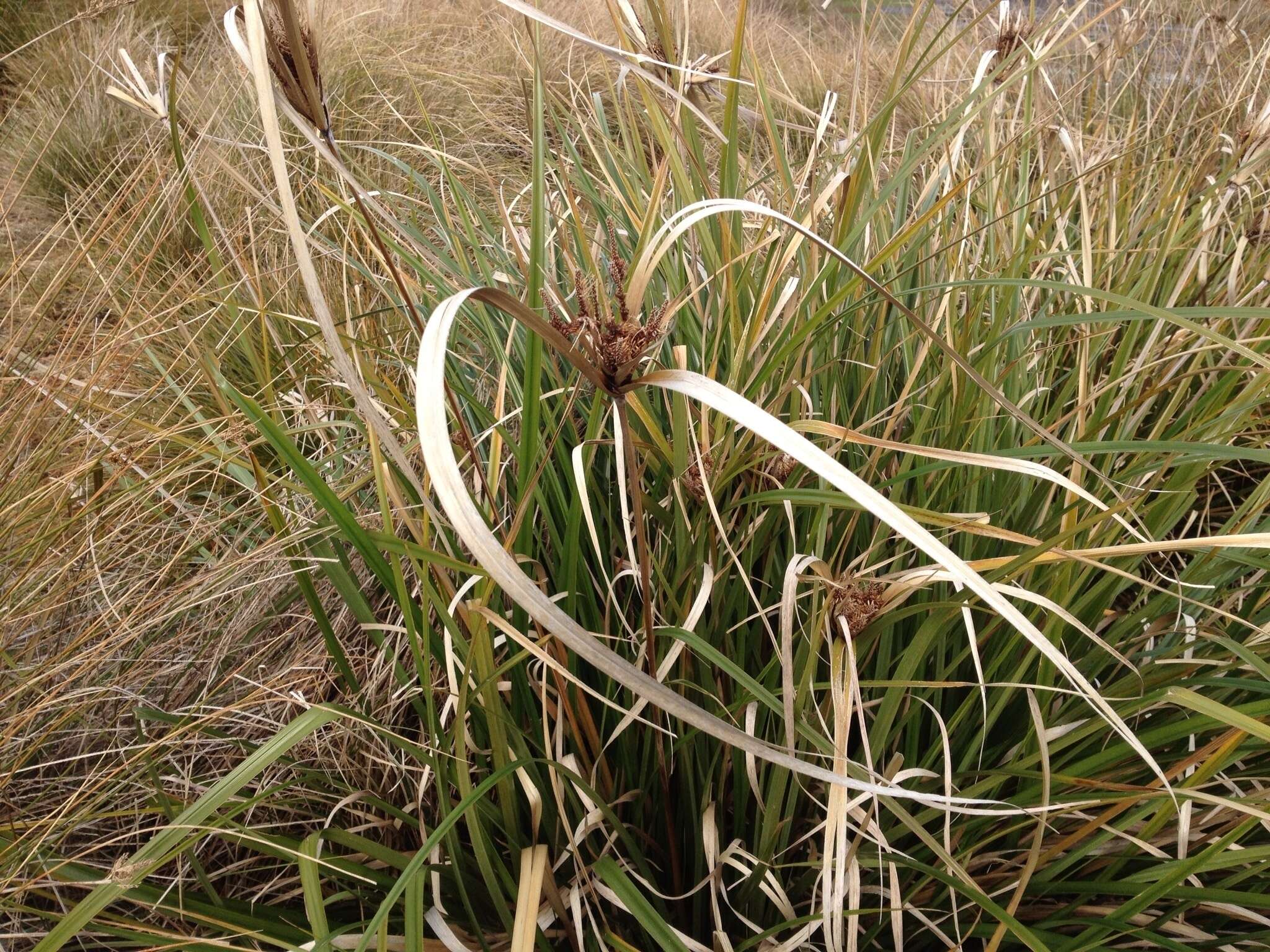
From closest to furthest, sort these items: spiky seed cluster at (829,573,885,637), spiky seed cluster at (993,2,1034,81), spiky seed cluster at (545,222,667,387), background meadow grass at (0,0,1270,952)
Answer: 1. spiky seed cluster at (545,222,667,387)
2. spiky seed cluster at (829,573,885,637)
3. background meadow grass at (0,0,1270,952)
4. spiky seed cluster at (993,2,1034,81)

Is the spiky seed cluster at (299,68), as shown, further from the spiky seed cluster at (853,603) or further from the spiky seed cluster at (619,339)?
the spiky seed cluster at (853,603)

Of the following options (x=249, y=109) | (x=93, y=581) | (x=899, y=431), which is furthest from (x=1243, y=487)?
(x=249, y=109)

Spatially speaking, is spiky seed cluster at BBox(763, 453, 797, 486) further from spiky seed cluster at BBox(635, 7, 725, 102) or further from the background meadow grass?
spiky seed cluster at BBox(635, 7, 725, 102)

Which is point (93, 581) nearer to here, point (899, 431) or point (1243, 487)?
point (899, 431)

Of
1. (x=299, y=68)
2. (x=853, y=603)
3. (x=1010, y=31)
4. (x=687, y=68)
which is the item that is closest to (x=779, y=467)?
(x=853, y=603)

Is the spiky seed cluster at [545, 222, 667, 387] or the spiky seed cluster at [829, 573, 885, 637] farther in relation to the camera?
the spiky seed cluster at [829, 573, 885, 637]

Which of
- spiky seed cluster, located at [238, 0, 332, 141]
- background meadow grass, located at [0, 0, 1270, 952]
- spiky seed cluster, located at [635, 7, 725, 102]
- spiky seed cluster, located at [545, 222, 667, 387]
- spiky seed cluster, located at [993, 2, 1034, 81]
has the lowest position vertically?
background meadow grass, located at [0, 0, 1270, 952]

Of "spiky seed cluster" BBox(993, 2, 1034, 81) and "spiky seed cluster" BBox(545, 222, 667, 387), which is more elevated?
"spiky seed cluster" BBox(545, 222, 667, 387)

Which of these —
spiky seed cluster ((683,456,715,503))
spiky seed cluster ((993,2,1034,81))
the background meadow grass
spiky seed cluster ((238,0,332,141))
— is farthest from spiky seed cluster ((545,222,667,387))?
spiky seed cluster ((993,2,1034,81))

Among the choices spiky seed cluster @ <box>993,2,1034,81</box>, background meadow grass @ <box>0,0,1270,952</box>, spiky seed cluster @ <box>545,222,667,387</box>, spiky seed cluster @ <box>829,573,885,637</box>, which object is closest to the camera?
spiky seed cluster @ <box>545,222,667,387</box>

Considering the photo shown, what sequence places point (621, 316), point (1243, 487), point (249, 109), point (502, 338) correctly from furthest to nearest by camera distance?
point (249, 109), point (1243, 487), point (502, 338), point (621, 316)
